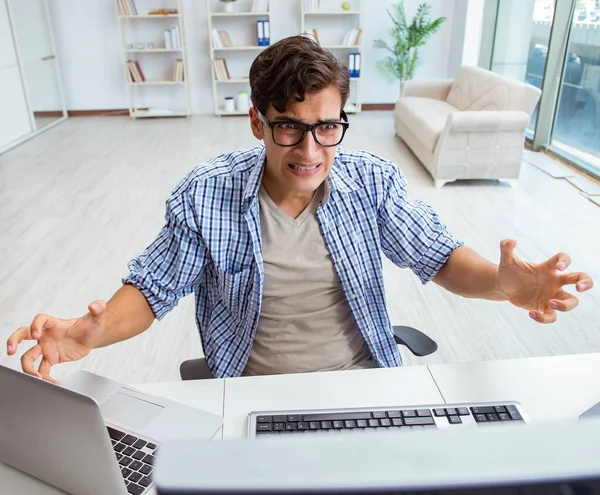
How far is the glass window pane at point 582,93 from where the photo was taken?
4246mm

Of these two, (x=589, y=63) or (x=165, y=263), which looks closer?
(x=165, y=263)

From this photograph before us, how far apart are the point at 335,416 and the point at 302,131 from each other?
549 mm

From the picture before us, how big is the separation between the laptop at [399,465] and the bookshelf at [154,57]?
21.7 ft

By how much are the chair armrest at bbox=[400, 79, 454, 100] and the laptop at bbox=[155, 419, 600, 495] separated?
5.59m

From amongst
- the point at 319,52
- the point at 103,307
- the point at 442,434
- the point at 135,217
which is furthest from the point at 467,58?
the point at 442,434

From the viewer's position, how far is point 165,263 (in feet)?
3.84

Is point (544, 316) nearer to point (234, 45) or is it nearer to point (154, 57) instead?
point (234, 45)

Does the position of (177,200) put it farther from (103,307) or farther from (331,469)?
(331,469)

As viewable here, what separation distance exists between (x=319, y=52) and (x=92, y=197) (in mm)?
3420

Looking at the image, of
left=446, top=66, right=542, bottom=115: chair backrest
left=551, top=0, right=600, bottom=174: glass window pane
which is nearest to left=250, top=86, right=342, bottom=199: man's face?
left=446, top=66, right=542, bottom=115: chair backrest

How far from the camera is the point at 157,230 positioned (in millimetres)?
3486

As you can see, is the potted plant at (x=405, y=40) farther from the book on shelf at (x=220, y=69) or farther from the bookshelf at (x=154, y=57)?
the bookshelf at (x=154, y=57)

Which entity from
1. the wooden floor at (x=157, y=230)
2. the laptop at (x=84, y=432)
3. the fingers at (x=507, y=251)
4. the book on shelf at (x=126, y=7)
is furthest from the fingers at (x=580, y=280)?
the book on shelf at (x=126, y=7)

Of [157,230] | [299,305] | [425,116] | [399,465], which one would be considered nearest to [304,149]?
[299,305]
